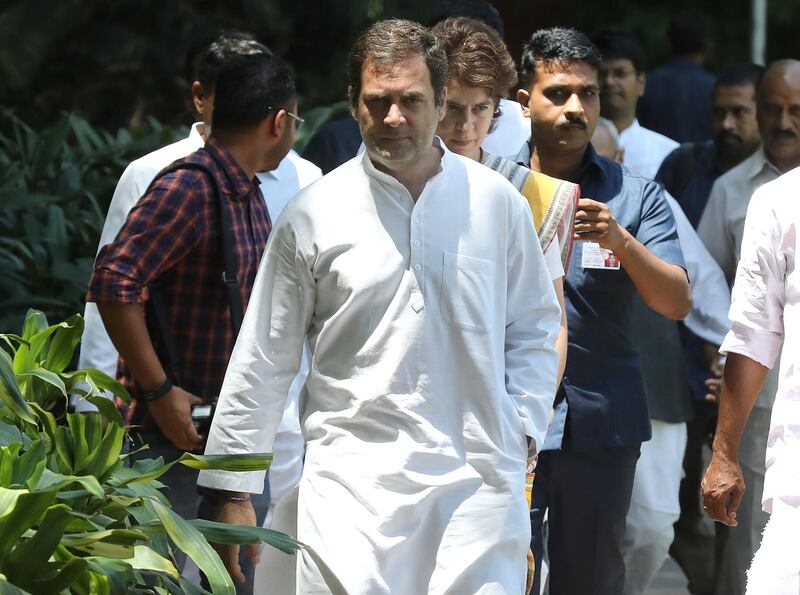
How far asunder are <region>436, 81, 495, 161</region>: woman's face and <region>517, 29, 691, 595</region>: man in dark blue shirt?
413 millimetres

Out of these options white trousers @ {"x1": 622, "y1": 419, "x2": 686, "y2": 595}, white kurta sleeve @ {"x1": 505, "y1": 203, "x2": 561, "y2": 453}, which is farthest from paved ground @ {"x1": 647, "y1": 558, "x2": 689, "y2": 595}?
white kurta sleeve @ {"x1": 505, "y1": 203, "x2": 561, "y2": 453}

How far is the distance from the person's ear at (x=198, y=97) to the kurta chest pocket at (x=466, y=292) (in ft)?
6.22

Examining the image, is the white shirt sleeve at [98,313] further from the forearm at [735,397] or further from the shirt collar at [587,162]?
the forearm at [735,397]

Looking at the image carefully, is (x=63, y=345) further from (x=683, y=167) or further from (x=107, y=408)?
(x=683, y=167)

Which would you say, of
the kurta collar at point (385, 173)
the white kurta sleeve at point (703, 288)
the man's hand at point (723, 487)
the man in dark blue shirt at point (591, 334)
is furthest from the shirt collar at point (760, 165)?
the kurta collar at point (385, 173)

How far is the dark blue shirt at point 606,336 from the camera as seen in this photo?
507 cm

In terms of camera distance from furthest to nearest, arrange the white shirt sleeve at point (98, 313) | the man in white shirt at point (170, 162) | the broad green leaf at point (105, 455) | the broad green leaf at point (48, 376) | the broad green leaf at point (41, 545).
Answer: the white shirt sleeve at point (98, 313)
the man in white shirt at point (170, 162)
the broad green leaf at point (48, 376)
the broad green leaf at point (105, 455)
the broad green leaf at point (41, 545)

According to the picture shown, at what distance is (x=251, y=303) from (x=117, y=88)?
11.3m

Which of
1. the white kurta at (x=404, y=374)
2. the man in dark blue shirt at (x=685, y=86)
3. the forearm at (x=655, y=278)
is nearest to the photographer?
the white kurta at (x=404, y=374)

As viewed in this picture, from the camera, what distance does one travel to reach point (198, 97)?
19.3 feet

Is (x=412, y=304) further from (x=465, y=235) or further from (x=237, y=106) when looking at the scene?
(x=237, y=106)

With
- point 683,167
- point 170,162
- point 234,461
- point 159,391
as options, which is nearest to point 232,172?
point 170,162

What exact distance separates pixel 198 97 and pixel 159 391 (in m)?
1.44

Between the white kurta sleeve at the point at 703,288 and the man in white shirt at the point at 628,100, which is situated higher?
the man in white shirt at the point at 628,100
